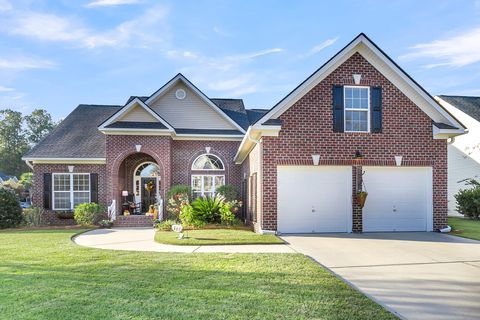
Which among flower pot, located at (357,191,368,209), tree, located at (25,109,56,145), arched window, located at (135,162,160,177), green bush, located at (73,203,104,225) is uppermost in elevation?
tree, located at (25,109,56,145)

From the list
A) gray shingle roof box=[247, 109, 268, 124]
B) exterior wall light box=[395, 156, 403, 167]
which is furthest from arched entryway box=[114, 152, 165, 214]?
exterior wall light box=[395, 156, 403, 167]

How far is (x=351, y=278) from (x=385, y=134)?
754 cm

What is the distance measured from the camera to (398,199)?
40.4ft

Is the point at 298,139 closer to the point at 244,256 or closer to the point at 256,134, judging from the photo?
the point at 256,134

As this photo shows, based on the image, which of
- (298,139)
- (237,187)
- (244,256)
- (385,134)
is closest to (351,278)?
(244,256)

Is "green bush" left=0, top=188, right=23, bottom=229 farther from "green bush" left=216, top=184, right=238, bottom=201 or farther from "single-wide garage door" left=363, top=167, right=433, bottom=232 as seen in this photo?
"single-wide garage door" left=363, top=167, right=433, bottom=232

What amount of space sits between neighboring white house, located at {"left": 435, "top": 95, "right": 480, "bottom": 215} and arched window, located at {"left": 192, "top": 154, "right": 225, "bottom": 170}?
15.0 m

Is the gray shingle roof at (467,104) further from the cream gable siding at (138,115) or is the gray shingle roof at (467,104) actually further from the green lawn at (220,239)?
the cream gable siding at (138,115)

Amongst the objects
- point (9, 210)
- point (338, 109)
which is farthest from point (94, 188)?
point (338, 109)

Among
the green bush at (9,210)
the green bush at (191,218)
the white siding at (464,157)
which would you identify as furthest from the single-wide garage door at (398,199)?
the green bush at (9,210)

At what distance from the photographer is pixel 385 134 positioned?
12258 mm

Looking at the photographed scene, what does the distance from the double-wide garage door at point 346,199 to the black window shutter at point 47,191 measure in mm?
12458

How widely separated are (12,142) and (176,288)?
66.2 m

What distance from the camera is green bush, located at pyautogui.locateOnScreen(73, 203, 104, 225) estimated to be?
16.2 meters
